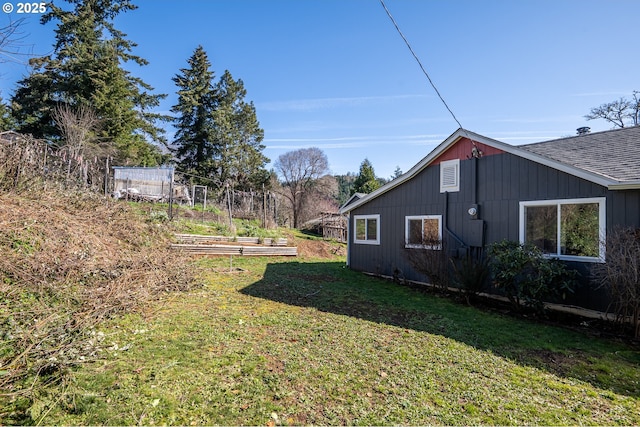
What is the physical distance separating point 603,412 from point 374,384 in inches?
77.1

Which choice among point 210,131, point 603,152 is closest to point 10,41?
point 603,152

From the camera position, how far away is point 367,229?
10.6 m

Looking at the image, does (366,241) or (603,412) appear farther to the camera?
(366,241)

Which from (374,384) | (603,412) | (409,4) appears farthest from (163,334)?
(409,4)

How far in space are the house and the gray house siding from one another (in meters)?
0.02

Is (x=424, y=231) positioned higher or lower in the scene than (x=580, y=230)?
lower

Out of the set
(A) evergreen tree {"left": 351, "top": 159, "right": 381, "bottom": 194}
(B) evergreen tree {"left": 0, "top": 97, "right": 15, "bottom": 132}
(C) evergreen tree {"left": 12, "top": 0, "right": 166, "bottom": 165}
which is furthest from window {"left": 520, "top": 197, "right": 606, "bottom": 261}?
(B) evergreen tree {"left": 0, "top": 97, "right": 15, "bottom": 132}

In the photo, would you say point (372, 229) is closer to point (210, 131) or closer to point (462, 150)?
point (462, 150)

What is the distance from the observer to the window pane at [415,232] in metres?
8.73

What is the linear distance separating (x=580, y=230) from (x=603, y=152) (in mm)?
2094

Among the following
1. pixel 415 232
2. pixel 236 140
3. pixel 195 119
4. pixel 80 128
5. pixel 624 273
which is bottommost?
pixel 624 273

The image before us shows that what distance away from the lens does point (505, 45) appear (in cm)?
655

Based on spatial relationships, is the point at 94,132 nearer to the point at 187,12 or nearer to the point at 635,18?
the point at 187,12

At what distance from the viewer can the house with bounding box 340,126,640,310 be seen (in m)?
5.51
